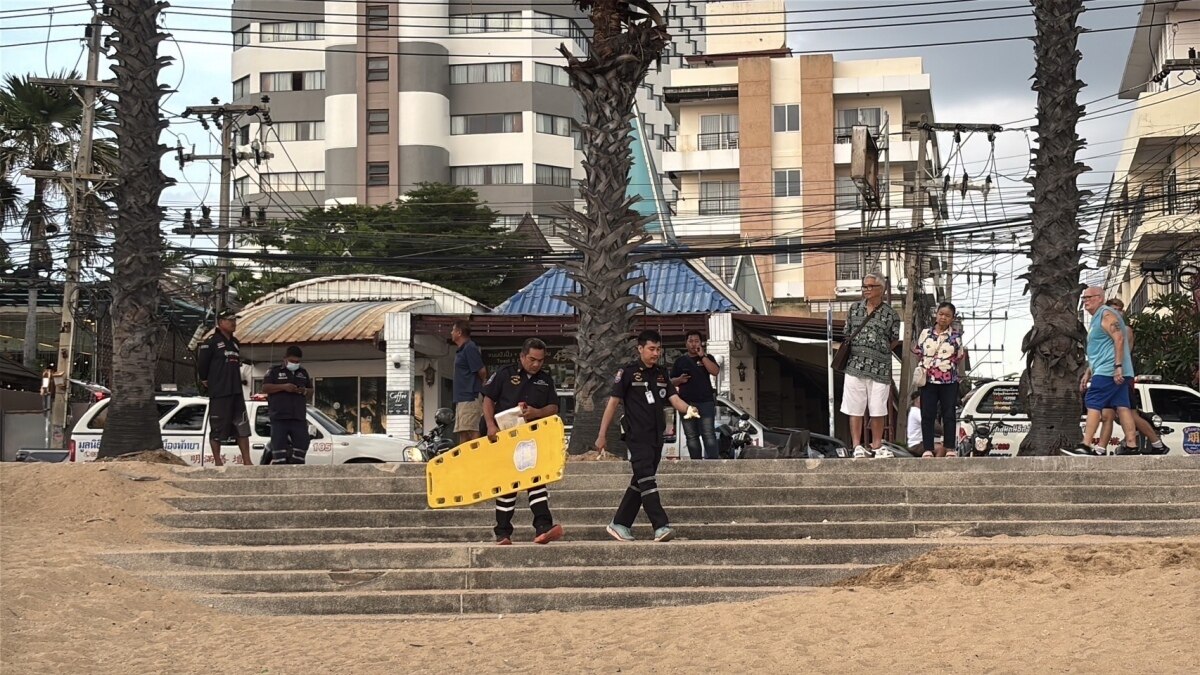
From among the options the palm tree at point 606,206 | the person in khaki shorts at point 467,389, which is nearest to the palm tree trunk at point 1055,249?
the palm tree at point 606,206

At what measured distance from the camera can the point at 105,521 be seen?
→ 1232 centimetres

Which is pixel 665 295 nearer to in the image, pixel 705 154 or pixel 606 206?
pixel 606 206

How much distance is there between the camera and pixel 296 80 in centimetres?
7162

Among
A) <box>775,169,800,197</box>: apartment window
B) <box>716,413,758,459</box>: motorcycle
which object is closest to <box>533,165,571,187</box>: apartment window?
<box>775,169,800,197</box>: apartment window

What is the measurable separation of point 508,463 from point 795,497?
2.71 m

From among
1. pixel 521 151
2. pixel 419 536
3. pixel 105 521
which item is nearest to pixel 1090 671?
pixel 419 536

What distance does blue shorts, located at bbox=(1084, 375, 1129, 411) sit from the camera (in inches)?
516

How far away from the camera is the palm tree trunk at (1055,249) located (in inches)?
563

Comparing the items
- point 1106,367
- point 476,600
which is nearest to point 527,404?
point 476,600

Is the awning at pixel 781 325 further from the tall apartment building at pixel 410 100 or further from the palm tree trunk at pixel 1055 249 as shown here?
the tall apartment building at pixel 410 100

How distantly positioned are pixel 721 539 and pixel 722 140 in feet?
170

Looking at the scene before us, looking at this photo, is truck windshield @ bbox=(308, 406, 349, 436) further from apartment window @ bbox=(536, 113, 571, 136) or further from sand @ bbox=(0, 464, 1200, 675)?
apartment window @ bbox=(536, 113, 571, 136)

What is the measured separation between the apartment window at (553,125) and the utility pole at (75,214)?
42.6 metres

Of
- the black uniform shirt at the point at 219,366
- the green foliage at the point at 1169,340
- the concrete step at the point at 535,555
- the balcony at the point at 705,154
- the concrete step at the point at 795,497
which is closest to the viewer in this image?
the concrete step at the point at 535,555
